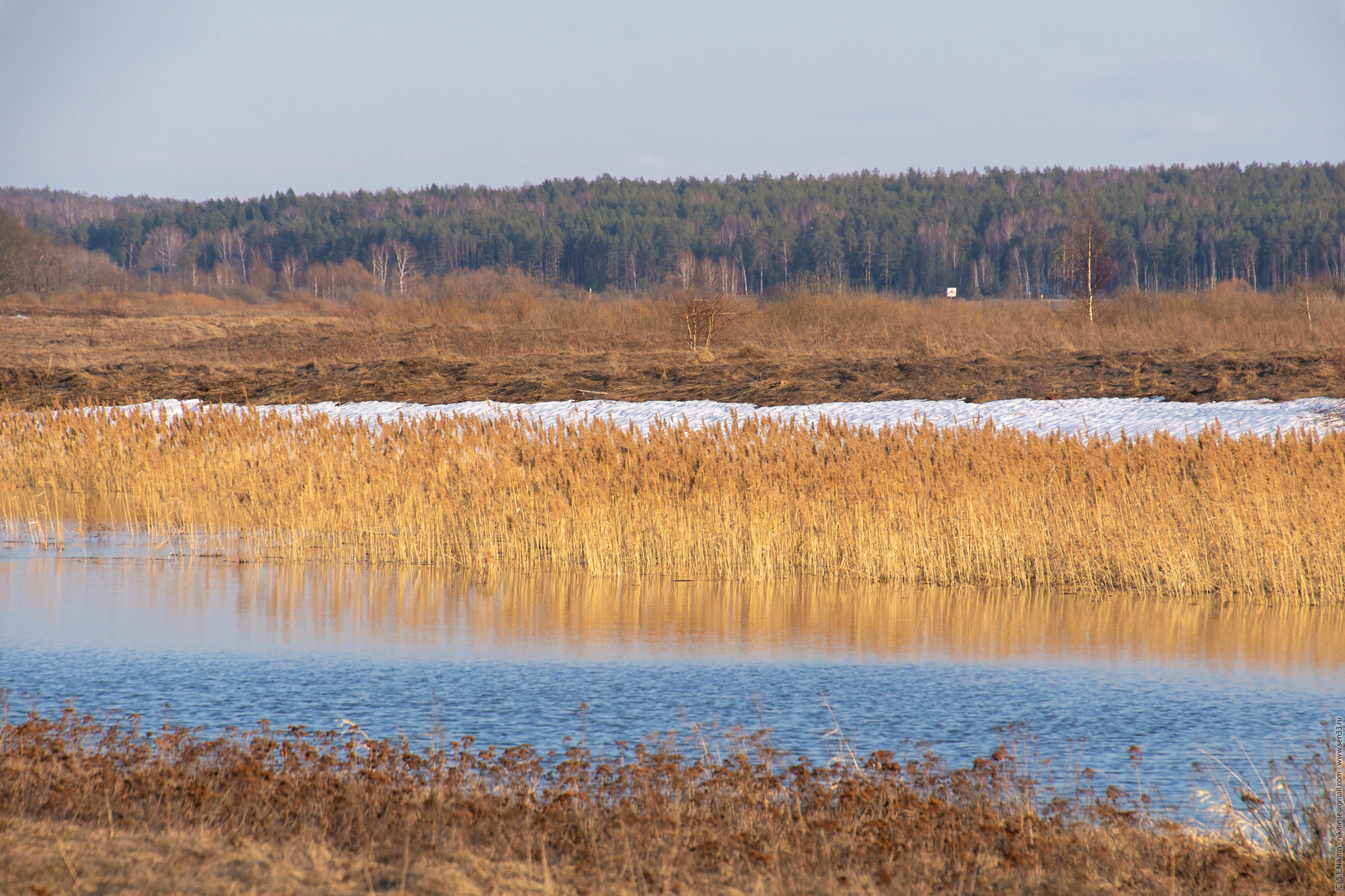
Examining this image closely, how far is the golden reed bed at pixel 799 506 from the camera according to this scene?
396 inches

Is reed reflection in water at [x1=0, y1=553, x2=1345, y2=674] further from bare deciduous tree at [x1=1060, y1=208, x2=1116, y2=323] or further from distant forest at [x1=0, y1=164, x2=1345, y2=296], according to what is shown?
distant forest at [x1=0, y1=164, x2=1345, y2=296]

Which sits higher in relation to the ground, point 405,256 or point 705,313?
point 405,256

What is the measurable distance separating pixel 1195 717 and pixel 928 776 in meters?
2.04

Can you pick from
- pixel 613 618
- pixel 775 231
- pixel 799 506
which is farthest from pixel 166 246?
pixel 613 618

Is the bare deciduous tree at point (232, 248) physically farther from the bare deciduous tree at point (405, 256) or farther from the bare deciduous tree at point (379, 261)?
the bare deciduous tree at point (405, 256)

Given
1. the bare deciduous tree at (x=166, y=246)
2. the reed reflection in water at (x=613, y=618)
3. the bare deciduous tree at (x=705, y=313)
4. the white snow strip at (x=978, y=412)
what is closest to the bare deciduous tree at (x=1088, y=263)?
the bare deciduous tree at (x=705, y=313)

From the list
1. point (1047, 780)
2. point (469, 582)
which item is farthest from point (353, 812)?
point (469, 582)

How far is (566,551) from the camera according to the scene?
10906mm

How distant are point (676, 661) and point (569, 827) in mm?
3131

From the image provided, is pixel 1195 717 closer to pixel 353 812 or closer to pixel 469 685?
pixel 469 685

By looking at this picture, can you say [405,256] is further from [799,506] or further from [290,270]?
[799,506]

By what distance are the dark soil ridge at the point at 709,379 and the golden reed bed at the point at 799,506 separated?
723 cm

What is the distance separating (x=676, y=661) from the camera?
23.8 feet

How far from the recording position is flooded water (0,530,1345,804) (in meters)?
5.76
